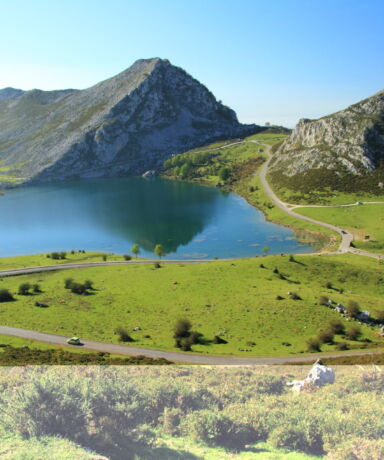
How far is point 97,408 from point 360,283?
6289 cm

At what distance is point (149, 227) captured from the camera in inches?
5605

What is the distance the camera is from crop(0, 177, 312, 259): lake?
117m

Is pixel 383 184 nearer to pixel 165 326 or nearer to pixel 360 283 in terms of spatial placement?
pixel 360 283

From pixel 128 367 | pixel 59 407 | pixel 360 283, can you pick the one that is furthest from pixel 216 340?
pixel 360 283

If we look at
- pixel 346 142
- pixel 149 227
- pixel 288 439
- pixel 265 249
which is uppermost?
pixel 346 142

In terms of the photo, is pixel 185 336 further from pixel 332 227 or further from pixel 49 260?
pixel 332 227

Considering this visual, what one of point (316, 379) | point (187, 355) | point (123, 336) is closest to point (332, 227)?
point (187, 355)

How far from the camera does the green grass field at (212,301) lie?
54.5 metres

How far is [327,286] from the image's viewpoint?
76.1 metres

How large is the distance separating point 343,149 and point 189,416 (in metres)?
164

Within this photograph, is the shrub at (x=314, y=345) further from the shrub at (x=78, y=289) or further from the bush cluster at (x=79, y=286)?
the shrub at (x=78, y=289)

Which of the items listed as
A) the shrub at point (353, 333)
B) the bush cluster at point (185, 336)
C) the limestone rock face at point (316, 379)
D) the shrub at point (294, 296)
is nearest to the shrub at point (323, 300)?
the shrub at point (294, 296)

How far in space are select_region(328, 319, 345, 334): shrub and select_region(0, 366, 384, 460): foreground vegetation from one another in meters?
17.9

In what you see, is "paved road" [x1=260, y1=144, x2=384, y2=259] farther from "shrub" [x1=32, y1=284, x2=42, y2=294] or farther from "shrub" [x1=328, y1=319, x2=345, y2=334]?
"shrub" [x1=32, y1=284, x2=42, y2=294]
